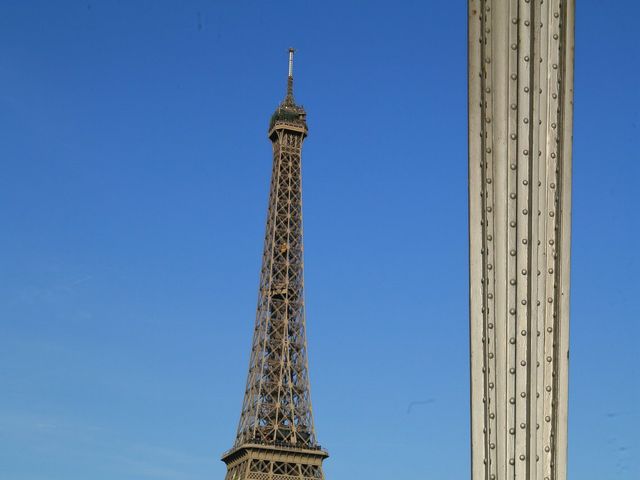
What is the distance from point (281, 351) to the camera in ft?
240

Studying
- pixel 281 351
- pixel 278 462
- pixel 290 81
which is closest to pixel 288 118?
pixel 290 81

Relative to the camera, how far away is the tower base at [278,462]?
2667 inches

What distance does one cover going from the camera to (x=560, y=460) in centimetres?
679

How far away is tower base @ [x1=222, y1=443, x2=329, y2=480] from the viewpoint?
67.8m

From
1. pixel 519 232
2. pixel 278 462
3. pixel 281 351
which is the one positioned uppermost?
pixel 281 351

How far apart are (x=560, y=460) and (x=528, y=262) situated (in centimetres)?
125

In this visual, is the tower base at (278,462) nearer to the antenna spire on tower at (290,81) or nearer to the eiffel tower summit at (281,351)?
the eiffel tower summit at (281,351)

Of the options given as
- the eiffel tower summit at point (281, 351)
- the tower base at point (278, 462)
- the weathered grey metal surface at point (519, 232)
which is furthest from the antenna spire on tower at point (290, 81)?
the weathered grey metal surface at point (519, 232)

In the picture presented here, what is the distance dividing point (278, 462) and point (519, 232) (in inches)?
2482

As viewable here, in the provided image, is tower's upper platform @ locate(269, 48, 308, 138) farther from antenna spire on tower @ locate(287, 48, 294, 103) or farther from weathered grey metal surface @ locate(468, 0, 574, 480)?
weathered grey metal surface @ locate(468, 0, 574, 480)

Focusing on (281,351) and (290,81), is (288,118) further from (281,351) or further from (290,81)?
(281,351)

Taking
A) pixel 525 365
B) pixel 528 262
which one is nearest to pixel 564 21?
pixel 528 262

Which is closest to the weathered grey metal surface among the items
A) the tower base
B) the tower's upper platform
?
the tower base

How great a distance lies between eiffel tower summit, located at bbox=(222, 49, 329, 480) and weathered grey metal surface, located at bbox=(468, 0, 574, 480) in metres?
61.9
